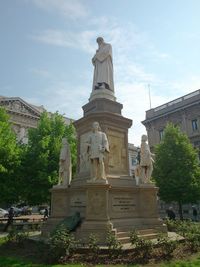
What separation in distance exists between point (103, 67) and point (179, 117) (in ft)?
103

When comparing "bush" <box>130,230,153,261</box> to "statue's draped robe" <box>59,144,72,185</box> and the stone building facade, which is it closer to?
"statue's draped robe" <box>59,144,72,185</box>

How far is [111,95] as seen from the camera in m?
15.4

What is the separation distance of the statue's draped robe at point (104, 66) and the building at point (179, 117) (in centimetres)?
2891

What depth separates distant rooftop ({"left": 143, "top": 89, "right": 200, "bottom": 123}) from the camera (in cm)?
4297

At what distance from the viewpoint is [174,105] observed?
1807 inches

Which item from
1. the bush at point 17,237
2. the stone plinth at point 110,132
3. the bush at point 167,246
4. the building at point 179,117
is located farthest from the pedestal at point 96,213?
the building at point 179,117

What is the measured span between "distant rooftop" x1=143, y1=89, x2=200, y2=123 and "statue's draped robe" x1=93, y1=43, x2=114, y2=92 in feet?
95.2

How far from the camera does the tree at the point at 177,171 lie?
27.4 meters

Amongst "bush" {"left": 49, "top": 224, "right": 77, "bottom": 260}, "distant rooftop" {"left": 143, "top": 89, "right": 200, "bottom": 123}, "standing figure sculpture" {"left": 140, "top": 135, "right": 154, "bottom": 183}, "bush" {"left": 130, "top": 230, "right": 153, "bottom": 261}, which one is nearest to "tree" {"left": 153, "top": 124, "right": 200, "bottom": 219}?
"distant rooftop" {"left": 143, "top": 89, "right": 200, "bottom": 123}

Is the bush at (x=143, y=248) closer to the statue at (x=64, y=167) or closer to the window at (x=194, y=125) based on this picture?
the statue at (x=64, y=167)

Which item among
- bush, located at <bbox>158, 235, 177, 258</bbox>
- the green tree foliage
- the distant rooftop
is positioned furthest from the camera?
the distant rooftop

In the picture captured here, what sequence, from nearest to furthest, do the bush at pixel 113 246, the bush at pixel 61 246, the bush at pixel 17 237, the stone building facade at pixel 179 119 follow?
the bush at pixel 61 246, the bush at pixel 113 246, the bush at pixel 17 237, the stone building facade at pixel 179 119

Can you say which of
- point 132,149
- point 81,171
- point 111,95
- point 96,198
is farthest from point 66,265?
point 132,149

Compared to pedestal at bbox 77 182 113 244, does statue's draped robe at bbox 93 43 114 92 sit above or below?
above
